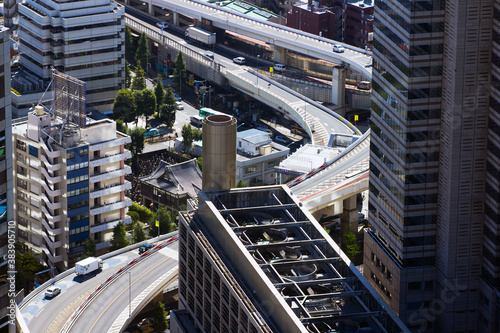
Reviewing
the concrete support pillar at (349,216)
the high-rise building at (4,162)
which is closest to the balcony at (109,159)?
the concrete support pillar at (349,216)

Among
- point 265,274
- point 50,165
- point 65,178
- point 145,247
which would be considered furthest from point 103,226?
point 265,274

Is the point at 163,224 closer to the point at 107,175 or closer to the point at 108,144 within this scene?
the point at 107,175

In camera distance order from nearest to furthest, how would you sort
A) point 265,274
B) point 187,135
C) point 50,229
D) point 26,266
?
1. point 265,274
2. point 26,266
3. point 50,229
4. point 187,135

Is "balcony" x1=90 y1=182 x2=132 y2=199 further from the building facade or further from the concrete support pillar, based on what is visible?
the concrete support pillar

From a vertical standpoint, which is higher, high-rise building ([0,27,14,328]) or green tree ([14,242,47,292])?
high-rise building ([0,27,14,328])

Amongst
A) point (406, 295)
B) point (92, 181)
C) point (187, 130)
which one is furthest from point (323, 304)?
point (187, 130)

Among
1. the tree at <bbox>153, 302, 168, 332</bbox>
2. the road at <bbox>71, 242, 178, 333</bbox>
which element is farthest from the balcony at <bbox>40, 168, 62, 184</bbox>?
the tree at <bbox>153, 302, 168, 332</bbox>
